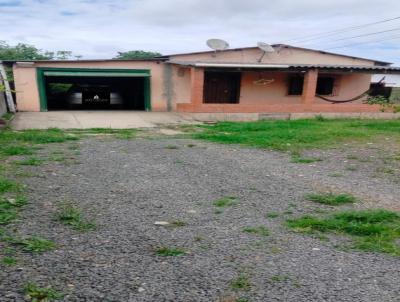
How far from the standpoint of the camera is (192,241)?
10.6ft

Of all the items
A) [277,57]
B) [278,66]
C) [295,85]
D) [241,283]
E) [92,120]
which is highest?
[277,57]

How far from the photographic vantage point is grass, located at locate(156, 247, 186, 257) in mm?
2965

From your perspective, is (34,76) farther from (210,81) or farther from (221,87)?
(221,87)

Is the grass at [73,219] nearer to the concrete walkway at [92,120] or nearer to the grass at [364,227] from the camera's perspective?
the grass at [364,227]

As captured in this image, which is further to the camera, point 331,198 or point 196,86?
point 196,86

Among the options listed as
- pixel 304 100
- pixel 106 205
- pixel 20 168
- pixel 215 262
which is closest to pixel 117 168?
pixel 20 168

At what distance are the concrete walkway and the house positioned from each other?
1000 millimetres

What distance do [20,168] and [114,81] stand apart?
1525cm

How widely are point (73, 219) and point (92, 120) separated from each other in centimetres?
980

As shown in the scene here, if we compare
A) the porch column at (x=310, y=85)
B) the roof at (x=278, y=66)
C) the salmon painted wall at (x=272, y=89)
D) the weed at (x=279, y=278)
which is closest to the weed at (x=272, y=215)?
the weed at (x=279, y=278)

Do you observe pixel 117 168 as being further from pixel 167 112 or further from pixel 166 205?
pixel 167 112

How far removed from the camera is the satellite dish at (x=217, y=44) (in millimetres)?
16109

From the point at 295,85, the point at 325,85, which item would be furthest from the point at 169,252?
the point at 325,85

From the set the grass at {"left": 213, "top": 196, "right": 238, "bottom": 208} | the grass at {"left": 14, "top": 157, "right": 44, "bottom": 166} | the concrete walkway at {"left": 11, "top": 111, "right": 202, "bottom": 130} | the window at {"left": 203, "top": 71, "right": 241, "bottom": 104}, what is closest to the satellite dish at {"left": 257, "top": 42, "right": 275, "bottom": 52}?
the window at {"left": 203, "top": 71, "right": 241, "bottom": 104}
